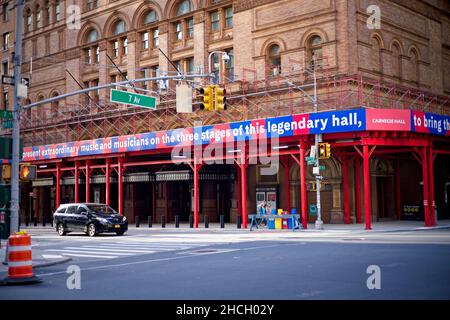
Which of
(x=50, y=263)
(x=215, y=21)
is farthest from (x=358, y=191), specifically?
(x=50, y=263)

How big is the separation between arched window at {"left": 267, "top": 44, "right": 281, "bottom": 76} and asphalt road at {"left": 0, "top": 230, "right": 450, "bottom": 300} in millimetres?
19644

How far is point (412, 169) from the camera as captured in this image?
1583 inches

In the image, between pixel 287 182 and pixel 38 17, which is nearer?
pixel 287 182

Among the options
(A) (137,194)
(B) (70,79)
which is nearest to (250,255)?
(A) (137,194)

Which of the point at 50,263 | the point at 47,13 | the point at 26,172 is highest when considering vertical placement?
the point at 47,13

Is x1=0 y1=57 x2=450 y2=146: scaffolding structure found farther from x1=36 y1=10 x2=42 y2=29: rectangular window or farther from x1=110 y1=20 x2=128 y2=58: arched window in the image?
x1=36 y1=10 x2=42 y2=29: rectangular window

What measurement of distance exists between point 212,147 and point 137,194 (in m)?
13.8

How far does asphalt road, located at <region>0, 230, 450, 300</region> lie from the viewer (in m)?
10.0

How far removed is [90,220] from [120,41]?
2386 centimetres

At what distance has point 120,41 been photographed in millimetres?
48375

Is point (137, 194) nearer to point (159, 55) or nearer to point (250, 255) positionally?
point (159, 55)

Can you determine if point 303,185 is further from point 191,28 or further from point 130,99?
point 191,28

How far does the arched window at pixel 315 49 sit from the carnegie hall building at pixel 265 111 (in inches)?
3.8

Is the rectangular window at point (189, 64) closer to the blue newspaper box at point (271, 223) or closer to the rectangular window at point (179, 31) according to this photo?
the rectangular window at point (179, 31)
